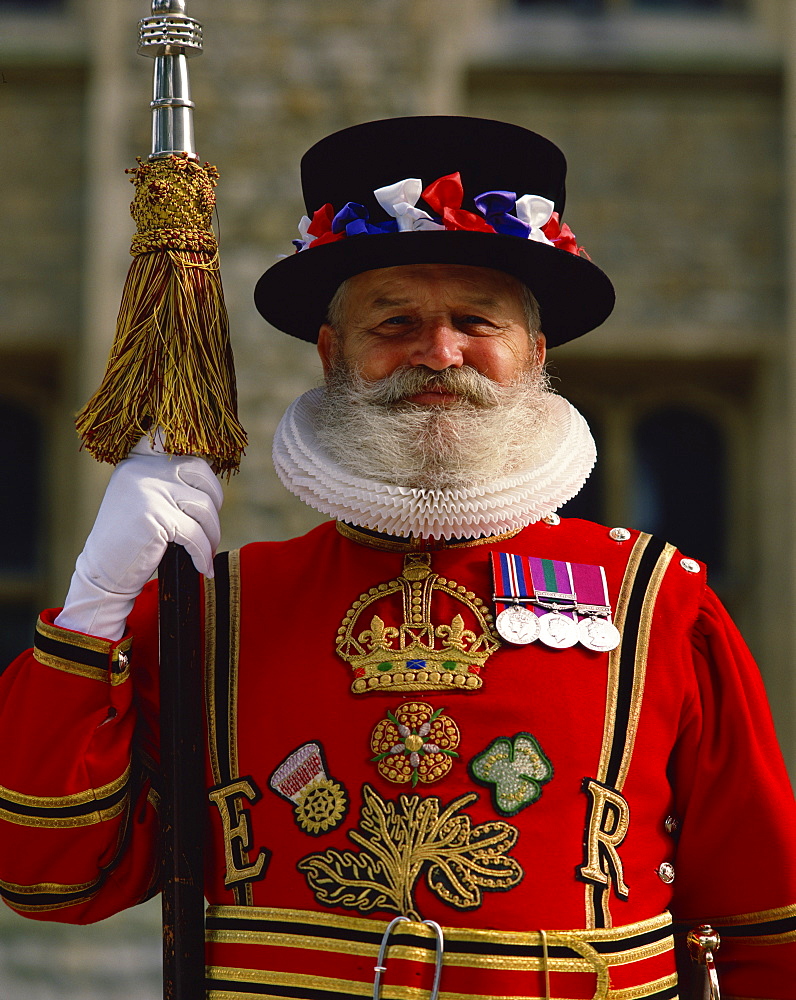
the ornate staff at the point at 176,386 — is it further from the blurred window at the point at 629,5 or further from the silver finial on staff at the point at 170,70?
the blurred window at the point at 629,5

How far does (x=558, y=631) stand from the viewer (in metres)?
2.45

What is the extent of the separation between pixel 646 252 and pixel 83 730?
4.21 metres

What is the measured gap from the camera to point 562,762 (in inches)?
92.9

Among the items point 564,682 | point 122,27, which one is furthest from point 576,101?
point 564,682

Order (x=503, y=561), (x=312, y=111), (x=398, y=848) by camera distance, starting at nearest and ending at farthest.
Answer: (x=398, y=848) < (x=503, y=561) < (x=312, y=111)

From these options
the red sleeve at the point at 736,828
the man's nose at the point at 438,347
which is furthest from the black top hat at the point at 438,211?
the red sleeve at the point at 736,828

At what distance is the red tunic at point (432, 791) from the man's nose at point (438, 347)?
34cm

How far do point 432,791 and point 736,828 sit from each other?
1.74 ft

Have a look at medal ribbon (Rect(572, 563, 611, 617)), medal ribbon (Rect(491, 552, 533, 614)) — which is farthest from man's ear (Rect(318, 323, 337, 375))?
medal ribbon (Rect(572, 563, 611, 617))

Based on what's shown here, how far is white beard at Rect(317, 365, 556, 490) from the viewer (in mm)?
2496

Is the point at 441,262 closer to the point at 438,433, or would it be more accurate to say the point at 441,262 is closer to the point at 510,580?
the point at 438,433

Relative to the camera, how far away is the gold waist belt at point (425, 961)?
7.37 feet

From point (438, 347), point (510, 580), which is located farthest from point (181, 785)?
point (438, 347)

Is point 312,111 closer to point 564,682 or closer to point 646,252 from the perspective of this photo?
point 646,252
